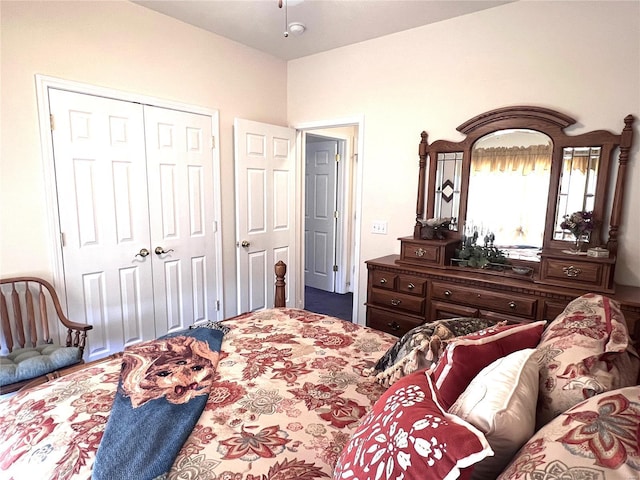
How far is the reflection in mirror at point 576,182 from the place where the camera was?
2293 mm

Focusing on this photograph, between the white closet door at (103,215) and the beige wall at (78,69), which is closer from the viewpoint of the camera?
the beige wall at (78,69)

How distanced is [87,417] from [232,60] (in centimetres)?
305

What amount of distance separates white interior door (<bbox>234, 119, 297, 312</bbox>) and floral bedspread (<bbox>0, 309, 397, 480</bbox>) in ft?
5.94

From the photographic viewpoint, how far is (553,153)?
2393mm

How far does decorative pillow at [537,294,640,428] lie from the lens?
86 centimetres

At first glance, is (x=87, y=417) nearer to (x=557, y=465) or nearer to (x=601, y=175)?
(x=557, y=465)

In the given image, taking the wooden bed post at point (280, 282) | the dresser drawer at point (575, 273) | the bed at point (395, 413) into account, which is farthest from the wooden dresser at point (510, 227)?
the bed at point (395, 413)

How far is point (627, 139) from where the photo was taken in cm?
213

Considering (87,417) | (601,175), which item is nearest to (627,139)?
(601,175)

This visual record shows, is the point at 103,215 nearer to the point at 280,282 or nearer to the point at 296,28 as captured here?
the point at 280,282

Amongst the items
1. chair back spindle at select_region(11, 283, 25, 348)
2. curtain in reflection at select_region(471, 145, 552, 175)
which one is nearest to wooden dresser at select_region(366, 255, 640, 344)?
curtain in reflection at select_region(471, 145, 552, 175)

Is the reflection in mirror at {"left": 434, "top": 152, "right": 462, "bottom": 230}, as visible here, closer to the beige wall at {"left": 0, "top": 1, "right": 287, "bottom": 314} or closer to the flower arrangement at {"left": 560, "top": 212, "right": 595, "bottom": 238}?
the flower arrangement at {"left": 560, "top": 212, "right": 595, "bottom": 238}

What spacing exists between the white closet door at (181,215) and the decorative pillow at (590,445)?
284 cm

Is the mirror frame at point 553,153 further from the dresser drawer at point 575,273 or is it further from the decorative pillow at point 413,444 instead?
the decorative pillow at point 413,444
